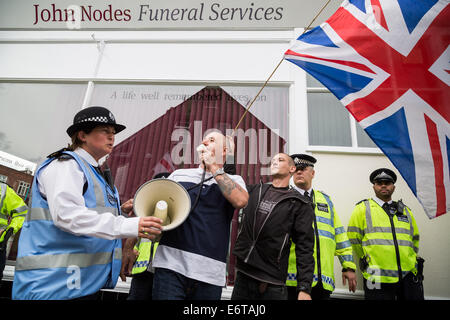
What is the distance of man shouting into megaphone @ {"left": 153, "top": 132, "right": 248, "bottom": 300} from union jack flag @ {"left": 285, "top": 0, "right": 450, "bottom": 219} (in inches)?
54.6

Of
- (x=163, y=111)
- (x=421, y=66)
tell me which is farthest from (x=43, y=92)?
(x=421, y=66)

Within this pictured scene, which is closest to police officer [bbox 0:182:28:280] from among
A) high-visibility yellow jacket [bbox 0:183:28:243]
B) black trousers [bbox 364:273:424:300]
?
high-visibility yellow jacket [bbox 0:183:28:243]

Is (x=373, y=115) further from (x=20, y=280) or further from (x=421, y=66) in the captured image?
(x=20, y=280)

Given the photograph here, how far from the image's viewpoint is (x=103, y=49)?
17.5 ft

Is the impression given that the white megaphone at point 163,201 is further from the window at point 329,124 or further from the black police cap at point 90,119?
the window at point 329,124

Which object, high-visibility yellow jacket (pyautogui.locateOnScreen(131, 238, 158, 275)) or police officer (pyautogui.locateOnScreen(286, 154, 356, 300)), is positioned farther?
police officer (pyautogui.locateOnScreen(286, 154, 356, 300))

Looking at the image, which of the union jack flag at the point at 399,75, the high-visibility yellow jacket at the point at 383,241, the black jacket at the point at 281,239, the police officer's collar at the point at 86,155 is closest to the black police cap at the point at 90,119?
the police officer's collar at the point at 86,155

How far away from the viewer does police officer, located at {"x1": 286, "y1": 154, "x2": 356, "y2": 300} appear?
9.01 feet

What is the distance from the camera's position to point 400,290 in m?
2.98

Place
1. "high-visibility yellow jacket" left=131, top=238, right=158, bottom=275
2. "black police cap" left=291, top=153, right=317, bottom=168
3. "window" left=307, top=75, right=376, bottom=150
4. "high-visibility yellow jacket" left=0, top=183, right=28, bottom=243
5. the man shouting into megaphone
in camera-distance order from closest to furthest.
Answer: the man shouting into megaphone, "high-visibility yellow jacket" left=131, top=238, right=158, bottom=275, "black police cap" left=291, top=153, right=317, bottom=168, "high-visibility yellow jacket" left=0, top=183, right=28, bottom=243, "window" left=307, top=75, right=376, bottom=150

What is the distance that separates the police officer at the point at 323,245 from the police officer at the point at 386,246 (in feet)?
1.08

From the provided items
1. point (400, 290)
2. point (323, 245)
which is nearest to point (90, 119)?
point (323, 245)

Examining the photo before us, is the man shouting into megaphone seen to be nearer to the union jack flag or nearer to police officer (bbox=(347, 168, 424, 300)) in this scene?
the union jack flag

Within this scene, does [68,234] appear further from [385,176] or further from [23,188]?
[23,188]
